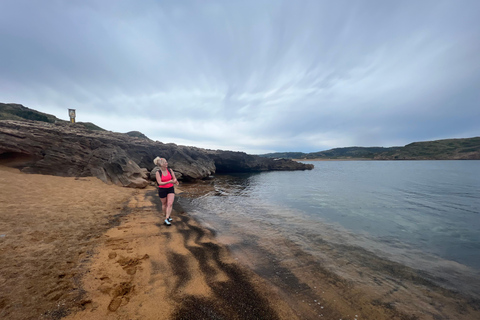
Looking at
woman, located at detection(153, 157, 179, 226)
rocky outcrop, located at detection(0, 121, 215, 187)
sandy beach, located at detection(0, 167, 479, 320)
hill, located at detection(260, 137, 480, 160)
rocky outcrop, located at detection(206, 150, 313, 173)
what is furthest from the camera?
hill, located at detection(260, 137, 480, 160)

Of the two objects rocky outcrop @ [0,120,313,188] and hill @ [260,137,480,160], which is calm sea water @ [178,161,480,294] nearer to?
rocky outcrop @ [0,120,313,188]

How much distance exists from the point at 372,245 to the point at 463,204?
45.9ft

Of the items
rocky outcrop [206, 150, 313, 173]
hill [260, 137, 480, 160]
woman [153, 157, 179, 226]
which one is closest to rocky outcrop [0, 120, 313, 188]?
woman [153, 157, 179, 226]

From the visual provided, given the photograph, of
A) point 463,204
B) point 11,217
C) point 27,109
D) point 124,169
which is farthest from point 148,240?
point 27,109

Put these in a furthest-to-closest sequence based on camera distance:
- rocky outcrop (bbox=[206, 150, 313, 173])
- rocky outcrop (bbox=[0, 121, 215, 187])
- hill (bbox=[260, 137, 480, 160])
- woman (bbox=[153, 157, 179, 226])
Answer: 1. hill (bbox=[260, 137, 480, 160])
2. rocky outcrop (bbox=[206, 150, 313, 173])
3. rocky outcrop (bbox=[0, 121, 215, 187])
4. woman (bbox=[153, 157, 179, 226])

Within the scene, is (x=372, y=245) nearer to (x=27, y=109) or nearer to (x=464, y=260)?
(x=464, y=260)

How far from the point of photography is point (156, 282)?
12.8 feet

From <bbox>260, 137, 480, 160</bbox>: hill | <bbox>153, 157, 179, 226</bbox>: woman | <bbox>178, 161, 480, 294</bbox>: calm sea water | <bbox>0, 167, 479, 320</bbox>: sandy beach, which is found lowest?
<bbox>178, 161, 480, 294</bbox>: calm sea water

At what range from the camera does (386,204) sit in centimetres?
1479

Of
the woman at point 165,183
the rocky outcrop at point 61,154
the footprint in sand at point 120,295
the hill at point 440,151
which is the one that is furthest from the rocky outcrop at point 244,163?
the hill at point 440,151

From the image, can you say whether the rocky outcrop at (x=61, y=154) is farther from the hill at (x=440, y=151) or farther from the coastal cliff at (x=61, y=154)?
the hill at (x=440, y=151)

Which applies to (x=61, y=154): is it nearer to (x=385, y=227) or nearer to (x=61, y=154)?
(x=61, y=154)

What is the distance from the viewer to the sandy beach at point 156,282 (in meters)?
3.12

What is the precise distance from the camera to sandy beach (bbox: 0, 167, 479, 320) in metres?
3.12
